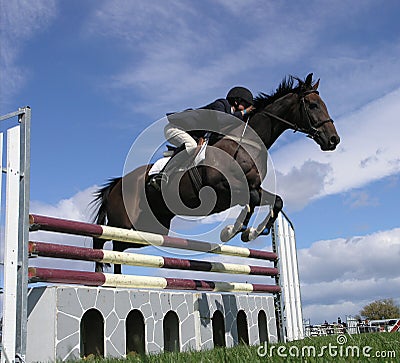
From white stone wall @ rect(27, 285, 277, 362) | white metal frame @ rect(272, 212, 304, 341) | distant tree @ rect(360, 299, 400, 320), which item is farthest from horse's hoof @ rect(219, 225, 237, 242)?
distant tree @ rect(360, 299, 400, 320)

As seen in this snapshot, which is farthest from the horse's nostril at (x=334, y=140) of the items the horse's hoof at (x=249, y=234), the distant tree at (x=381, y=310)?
the distant tree at (x=381, y=310)

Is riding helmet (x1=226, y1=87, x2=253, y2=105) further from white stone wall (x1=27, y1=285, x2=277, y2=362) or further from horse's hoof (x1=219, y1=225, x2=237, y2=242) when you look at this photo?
white stone wall (x1=27, y1=285, x2=277, y2=362)

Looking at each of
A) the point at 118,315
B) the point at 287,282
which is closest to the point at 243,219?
the point at 118,315

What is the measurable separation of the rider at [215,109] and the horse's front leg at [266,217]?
31.9 inches

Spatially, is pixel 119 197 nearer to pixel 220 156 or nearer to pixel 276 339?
pixel 220 156

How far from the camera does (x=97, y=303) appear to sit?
14.3 ft

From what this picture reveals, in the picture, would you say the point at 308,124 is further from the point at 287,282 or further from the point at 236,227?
the point at 287,282

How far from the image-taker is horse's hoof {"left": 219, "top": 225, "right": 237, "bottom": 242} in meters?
5.34

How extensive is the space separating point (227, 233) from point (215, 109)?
3.89 feet

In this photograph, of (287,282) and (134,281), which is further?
(287,282)

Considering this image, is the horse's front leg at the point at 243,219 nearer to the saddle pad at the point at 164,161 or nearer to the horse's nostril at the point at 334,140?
the saddle pad at the point at 164,161

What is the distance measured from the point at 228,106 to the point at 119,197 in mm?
1563

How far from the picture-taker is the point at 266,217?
18.0 feet

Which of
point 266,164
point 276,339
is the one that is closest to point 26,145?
point 266,164
